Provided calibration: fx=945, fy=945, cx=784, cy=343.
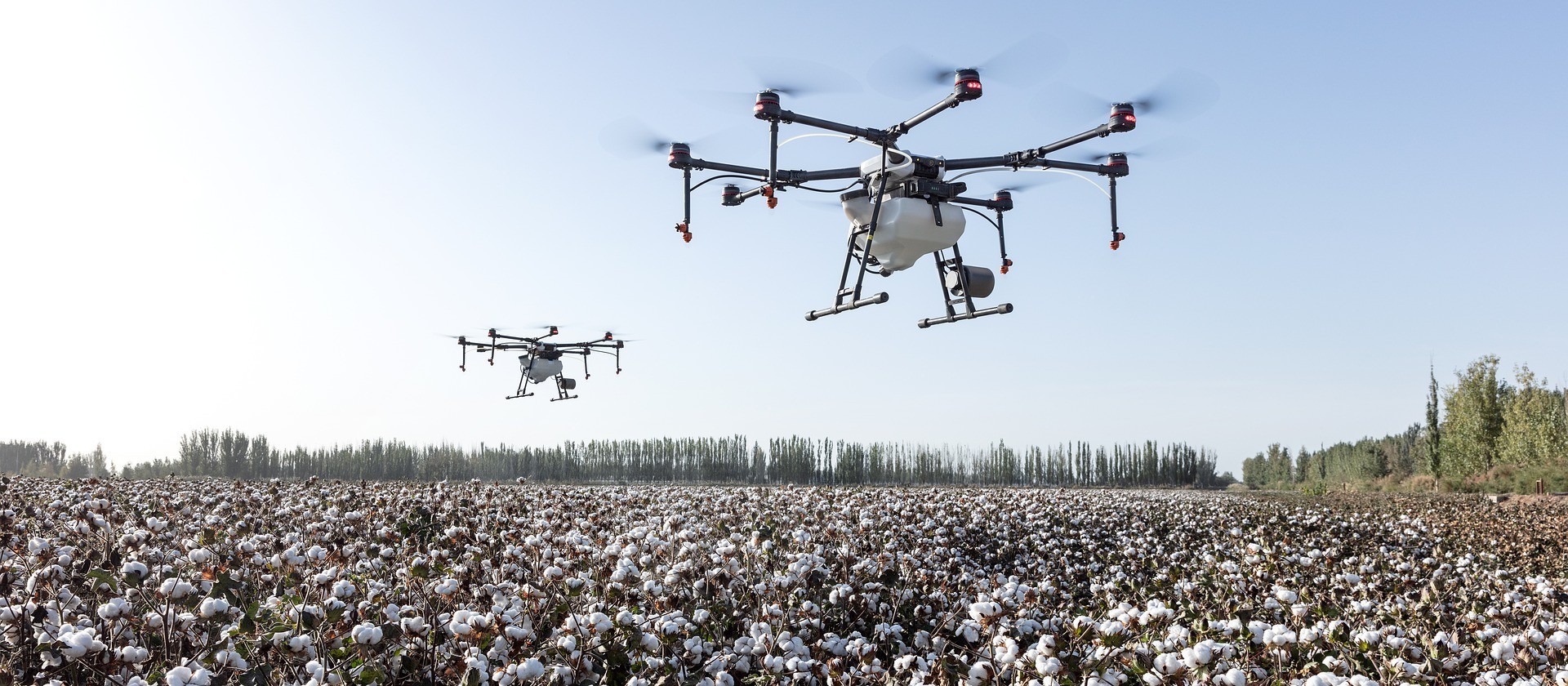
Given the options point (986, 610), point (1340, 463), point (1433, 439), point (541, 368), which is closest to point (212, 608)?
point (986, 610)

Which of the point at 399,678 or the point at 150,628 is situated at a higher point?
the point at 150,628

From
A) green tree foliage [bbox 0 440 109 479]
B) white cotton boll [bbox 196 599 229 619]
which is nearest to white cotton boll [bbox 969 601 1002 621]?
white cotton boll [bbox 196 599 229 619]

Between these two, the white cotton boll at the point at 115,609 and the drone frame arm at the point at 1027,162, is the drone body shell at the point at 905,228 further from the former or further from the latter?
the white cotton boll at the point at 115,609

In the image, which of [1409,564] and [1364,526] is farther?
[1364,526]

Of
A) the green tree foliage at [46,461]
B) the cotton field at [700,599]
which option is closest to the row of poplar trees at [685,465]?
the green tree foliage at [46,461]

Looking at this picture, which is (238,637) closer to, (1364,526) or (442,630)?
(442,630)

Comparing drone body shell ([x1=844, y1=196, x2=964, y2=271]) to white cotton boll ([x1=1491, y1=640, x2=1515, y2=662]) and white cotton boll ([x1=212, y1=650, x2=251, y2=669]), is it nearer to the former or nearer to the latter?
white cotton boll ([x1=1491, y1=640, x2=1515, y2=662])

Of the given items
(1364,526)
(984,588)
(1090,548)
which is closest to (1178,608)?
(984,588)
